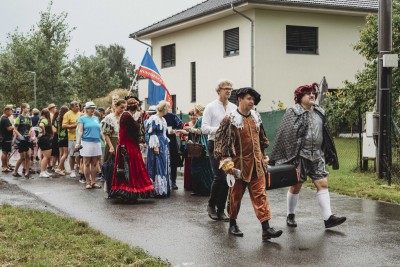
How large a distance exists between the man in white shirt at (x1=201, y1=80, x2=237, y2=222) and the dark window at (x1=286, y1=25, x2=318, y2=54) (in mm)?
19131

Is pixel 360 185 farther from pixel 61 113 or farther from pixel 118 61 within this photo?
pixel 118 61

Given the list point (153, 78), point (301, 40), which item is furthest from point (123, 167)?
point (301, 40)

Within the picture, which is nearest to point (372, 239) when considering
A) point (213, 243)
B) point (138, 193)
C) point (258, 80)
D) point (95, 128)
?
point (213, 243)

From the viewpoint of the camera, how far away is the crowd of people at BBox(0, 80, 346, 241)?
25.3 feet

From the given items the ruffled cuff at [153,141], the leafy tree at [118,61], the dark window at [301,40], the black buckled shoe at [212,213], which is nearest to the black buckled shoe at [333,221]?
the black buckled shoe at [212,213]

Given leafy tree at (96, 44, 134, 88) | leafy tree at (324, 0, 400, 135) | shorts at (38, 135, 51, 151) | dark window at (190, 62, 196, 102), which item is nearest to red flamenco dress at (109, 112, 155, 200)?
shorts at (38, 135, 51, 151)

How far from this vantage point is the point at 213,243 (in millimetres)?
7406

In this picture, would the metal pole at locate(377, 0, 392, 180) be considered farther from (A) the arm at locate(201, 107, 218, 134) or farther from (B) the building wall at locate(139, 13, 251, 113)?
(B) the building wall at locate(139, 13, 251, 113)

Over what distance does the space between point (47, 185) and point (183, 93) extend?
19860mm

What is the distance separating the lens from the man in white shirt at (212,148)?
8.93 meters

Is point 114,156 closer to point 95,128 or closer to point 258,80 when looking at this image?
point 95,128

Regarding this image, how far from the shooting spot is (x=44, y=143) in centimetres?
1513

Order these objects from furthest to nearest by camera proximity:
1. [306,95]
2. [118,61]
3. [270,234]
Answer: [118,61], [306,95], [270,234]

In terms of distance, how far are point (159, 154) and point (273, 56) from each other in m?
16.3
